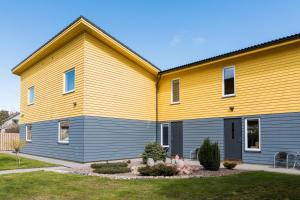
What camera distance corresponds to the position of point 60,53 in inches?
819

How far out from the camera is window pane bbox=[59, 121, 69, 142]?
1934 cm

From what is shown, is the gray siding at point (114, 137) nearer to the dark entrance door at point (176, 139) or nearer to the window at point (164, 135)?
the window at point (164, 135)

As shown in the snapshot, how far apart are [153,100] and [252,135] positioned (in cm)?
808

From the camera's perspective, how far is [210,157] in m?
13.4

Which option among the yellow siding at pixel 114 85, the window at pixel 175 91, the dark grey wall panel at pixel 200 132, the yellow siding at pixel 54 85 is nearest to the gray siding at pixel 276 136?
the dark grey wall panel at pixel 200 132

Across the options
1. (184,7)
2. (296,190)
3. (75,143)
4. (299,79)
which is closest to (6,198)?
(296,190)

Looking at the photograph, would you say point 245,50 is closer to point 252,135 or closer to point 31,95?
point 252,135

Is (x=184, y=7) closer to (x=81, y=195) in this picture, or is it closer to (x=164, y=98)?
(x=164, y=98)

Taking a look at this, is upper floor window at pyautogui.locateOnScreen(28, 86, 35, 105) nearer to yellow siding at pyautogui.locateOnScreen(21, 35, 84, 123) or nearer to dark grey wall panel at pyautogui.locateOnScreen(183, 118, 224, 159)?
yellow siding at pyautogui.locateOnScreen(21, 35, 84, 123)

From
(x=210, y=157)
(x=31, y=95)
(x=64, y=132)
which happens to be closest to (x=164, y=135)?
(x=64, y=132)

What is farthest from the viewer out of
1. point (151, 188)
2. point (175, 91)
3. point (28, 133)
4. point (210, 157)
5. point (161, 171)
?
point (28, 133)

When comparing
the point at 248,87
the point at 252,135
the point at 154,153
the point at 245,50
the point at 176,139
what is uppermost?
the point at 245,50

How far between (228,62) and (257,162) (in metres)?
5.78

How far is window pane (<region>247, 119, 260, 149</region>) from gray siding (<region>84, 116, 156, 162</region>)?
23.7 ft
